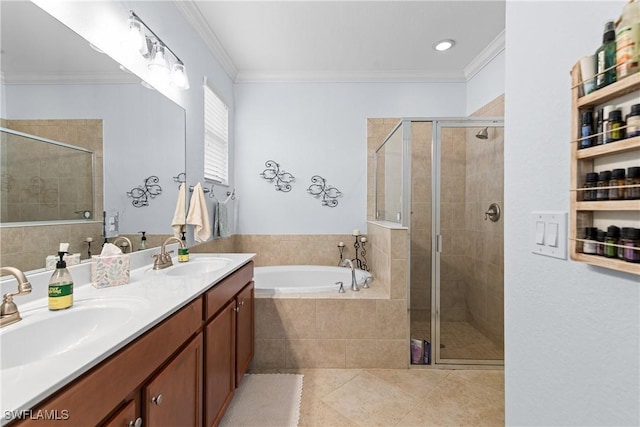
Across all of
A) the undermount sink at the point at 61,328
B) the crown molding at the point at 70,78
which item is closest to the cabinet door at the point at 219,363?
the undermount sink at the point at 61,328

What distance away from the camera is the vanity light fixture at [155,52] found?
5.09 feet

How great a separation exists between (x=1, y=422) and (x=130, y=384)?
0.34 meters

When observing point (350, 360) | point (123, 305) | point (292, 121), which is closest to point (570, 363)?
point (123, 305)

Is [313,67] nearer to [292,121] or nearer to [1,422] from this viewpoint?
[292,121]

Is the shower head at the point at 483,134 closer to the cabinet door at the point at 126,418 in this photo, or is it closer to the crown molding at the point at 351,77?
the crown molding at the point at 351,77

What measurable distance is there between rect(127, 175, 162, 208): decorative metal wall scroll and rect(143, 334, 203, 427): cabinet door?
2.82 feet

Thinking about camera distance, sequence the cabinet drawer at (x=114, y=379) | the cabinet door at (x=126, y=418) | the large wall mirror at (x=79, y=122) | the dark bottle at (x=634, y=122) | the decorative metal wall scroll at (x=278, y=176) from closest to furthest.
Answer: the dark bottle at (x=634, y=122) → the cabinet drawer at (x=114, y=379) → the cabinet door at (x=126, y=418) → the large wall mirror at (x=79, y=122) → the decorative metal wall scroll at (x=278, y=176)

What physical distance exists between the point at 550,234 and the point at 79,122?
175cm

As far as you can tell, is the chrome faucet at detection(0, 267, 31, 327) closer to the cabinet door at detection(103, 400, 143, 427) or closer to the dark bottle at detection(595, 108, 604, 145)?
the cabinet door at detection(103, 400, 143, 427)

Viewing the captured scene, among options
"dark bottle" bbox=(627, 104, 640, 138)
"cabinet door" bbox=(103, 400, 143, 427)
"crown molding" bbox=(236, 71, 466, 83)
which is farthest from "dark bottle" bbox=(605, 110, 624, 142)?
"crown molding" bbox=(236, 71, 466, 83)

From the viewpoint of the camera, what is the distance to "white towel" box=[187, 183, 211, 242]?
81.9 inches

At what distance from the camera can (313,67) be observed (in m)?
3.03

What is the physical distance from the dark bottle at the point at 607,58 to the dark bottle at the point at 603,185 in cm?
17

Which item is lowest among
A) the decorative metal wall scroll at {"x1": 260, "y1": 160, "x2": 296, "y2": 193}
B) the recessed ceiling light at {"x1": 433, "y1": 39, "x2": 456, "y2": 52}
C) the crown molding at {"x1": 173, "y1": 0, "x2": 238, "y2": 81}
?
the decorative metal wall scroll at {"x1": 260, "y1": 160, "x2": 296, "y2": 193}
